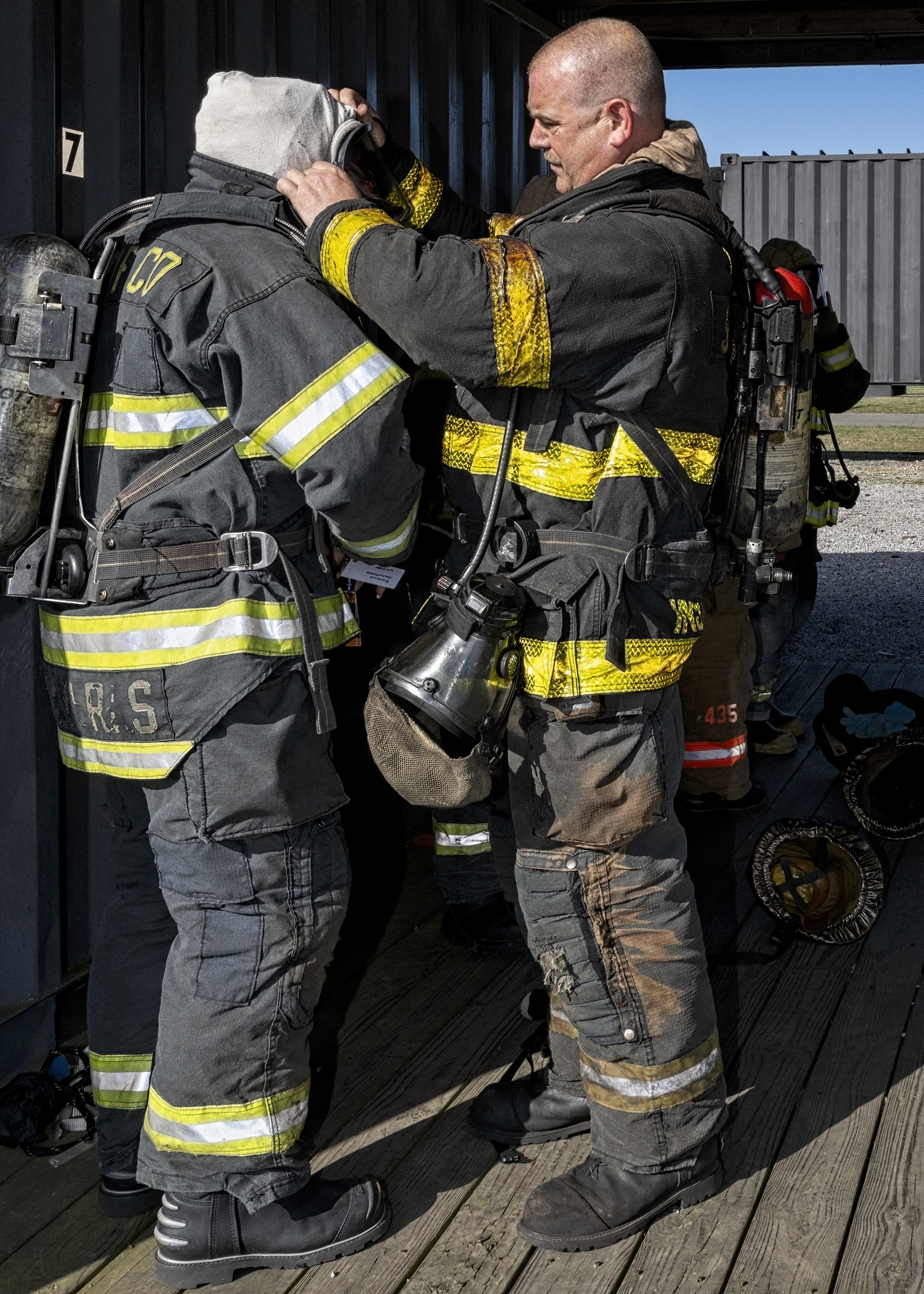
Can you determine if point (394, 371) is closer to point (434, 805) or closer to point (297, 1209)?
point (434, 805)

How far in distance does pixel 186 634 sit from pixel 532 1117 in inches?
52.7

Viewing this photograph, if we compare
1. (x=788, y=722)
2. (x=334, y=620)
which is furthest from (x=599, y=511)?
(x=788, y=722)

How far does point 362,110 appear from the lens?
258 cm

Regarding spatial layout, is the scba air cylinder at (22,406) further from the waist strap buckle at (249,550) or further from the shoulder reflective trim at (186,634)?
the waist strap buckle at (249,550)

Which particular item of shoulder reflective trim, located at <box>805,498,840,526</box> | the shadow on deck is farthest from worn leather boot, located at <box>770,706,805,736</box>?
the shadow on deck

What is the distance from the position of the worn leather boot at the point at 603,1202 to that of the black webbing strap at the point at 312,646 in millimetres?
1033

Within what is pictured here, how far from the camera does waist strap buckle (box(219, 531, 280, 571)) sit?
86.8 inches

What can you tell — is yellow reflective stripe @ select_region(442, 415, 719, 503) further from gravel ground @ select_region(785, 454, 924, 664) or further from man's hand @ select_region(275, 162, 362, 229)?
gravel ground @ select_region(785, 454, 924, 664)

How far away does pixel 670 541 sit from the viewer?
243 centimetres

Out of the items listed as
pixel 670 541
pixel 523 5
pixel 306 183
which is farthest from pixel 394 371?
pixel 523 5

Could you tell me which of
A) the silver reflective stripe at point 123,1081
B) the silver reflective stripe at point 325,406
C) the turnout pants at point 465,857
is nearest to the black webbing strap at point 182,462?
the silver reflective stripe at point 325,406

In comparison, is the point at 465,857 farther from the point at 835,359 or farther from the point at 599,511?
the point at 835,359

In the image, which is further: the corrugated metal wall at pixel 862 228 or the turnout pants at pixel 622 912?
the corrugated metal wall at pixel 862 228

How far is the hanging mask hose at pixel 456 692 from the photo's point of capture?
88.8 inches
